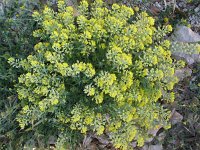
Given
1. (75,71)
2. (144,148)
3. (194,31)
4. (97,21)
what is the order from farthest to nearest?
(194,31), (144,148), (97,21), (75,71)

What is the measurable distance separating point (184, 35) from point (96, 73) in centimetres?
133

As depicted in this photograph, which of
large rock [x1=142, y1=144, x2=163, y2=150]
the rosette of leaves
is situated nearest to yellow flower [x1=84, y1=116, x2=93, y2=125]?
the rosette of leaves

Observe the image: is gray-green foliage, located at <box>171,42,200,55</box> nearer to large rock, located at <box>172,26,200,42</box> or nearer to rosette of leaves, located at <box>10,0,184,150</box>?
rosette of leaves, located at <box>10,0,184,150</box>


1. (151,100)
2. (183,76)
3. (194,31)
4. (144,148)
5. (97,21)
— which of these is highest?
(194,31)

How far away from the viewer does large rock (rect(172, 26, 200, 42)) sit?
13.0 ft

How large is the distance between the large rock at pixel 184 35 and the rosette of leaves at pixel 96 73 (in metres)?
0.70

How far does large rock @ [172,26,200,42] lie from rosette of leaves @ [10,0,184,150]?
0.70 meters

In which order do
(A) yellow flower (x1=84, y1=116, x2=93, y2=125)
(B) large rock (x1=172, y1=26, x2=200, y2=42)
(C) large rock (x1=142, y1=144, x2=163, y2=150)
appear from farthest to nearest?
(B) large rock (x1=172, y1=26, x2=200, y2=42) < (C) large rock (x1=142, y1=144, x2=163, y2=150) < (A) yellow flower (x1=84, y1=116, x2=93, y2=125)

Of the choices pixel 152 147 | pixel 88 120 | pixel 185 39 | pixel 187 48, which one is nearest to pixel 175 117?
pixel 152 147

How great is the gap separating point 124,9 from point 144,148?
1.48 metres

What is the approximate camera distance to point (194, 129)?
396 cm

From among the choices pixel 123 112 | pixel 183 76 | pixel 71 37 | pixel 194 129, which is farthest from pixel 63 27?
pixel 194 129

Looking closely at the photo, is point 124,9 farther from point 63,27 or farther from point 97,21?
point 63,27

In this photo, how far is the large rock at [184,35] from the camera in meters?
3.97
